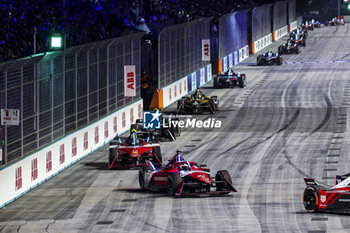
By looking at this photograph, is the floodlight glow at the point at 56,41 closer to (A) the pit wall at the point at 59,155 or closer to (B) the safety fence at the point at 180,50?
(A) the pit wall at the point at 59,155

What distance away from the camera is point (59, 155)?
95.8 feet

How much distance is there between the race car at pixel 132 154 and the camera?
28.6 m

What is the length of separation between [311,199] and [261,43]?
2737 inches

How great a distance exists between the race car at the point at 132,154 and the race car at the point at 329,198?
8.47 meters

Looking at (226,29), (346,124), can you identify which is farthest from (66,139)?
(226,29)

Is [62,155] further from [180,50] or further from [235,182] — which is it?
[180,50]

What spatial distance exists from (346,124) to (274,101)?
9.65 meters

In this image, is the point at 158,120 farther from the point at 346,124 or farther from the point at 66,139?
the point at 346,124

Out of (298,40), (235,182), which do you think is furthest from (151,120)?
(298,40)

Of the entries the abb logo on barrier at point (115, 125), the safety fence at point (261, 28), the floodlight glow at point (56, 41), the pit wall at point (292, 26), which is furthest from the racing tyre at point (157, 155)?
the pit wall at point (292, 26)

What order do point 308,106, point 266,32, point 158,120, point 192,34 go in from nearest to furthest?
point 158,120 → point 308,106 → point 192,34 → point 266,32

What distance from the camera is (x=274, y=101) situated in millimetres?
49094

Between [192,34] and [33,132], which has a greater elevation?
[192,34]

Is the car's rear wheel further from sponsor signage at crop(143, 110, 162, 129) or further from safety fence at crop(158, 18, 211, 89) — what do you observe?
safety fence at crop(158, 18, 211, 89)
